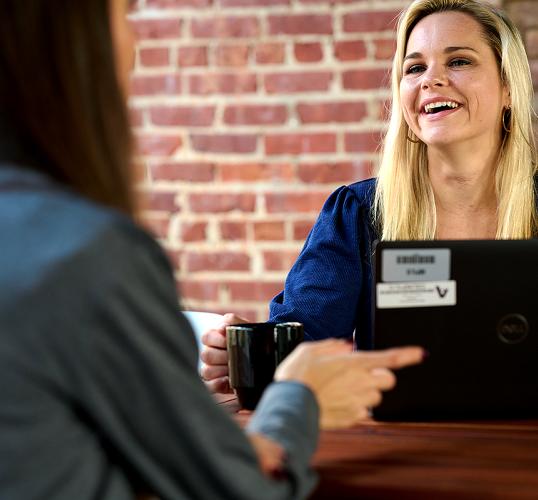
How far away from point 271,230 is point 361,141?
1.31 feet

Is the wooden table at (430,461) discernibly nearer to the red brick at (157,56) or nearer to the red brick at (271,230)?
the red brick at (271,230)

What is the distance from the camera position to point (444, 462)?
2.29 ft

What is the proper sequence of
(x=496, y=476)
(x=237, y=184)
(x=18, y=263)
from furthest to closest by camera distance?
(x=237, y=184), (x=496, y=476), (x=18, y=263)

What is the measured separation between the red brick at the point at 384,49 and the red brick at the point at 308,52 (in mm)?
174

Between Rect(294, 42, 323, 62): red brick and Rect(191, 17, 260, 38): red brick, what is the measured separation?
0.14 meters

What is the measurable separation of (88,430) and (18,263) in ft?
0.48

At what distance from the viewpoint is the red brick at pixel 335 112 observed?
1.98 meters

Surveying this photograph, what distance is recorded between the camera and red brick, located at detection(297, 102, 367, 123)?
1.98 m

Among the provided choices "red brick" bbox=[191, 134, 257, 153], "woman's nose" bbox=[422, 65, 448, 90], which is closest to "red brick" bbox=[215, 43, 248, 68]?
"red brick" bbox=[191, 134, 257, 153]

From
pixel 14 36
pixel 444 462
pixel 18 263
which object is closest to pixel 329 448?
pixel 444 462

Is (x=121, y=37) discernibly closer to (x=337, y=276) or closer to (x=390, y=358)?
(x=390, y=358)

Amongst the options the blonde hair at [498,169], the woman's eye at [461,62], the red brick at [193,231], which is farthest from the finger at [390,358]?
the red brick at [193,231]

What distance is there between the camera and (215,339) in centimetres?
109

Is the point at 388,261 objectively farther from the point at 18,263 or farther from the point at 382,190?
the point at 382,190
